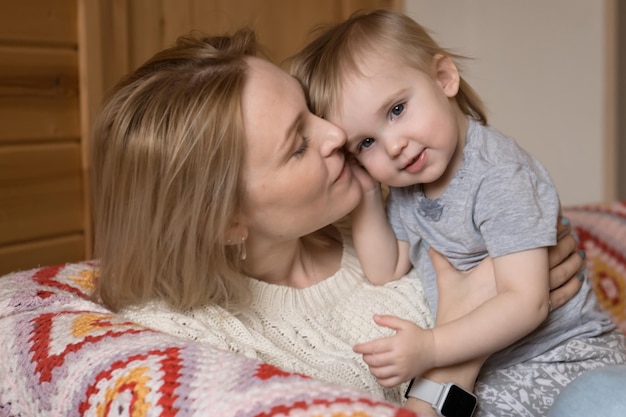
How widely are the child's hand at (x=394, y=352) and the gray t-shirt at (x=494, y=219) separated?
17 cm

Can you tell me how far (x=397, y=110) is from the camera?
3.85ft

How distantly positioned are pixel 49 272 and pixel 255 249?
1.22 feet

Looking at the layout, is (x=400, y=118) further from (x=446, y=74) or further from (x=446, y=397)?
(x=446, y=397)

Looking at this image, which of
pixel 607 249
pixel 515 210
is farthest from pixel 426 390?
pixel 607 249

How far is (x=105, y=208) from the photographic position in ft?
4.02

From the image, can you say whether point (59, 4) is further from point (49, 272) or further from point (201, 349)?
point (201, 349)

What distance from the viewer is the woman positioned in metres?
1.13

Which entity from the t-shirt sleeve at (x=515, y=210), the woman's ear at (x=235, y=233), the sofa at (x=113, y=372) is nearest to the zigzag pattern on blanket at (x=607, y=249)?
the t-shirt sleeve at (x=515, y=210)

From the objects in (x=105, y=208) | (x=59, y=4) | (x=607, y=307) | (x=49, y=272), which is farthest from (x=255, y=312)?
(x=59, y=4)

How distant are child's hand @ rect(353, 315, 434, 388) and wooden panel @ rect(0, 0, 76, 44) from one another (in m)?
1.29

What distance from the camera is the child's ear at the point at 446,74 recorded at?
1.22m

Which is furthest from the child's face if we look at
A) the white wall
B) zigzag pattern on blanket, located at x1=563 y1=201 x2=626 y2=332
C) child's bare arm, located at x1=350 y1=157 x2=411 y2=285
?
the white wall

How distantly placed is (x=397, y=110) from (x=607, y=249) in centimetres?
99

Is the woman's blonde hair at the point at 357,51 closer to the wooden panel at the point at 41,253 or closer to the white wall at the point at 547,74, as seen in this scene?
the wooden panel at the point at 41,253
